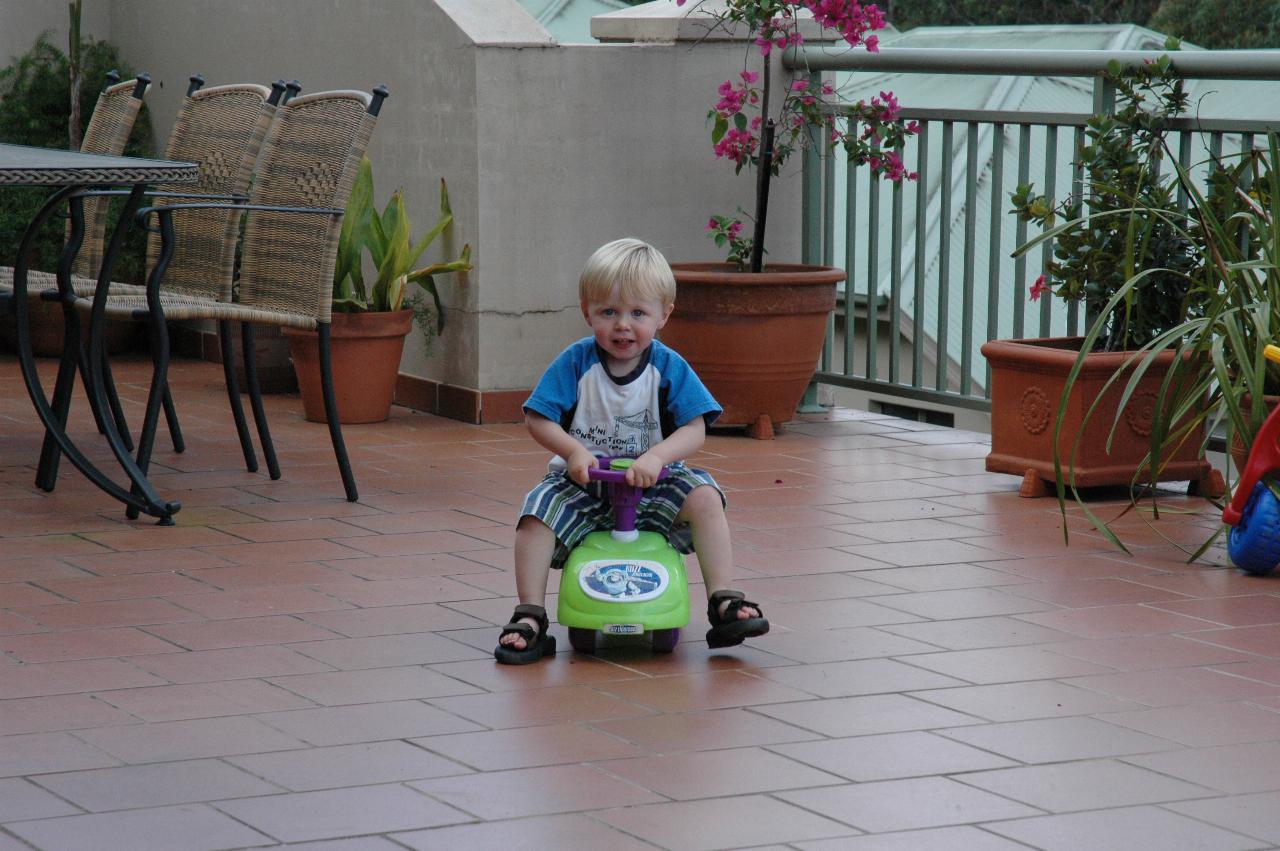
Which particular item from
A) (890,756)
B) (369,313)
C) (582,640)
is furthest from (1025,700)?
(369,313)

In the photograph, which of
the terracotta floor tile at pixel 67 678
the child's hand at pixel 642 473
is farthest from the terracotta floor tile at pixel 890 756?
the terracotta floor tile at pixel 67 678

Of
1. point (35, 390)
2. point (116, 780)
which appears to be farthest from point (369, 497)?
point (116, 780)

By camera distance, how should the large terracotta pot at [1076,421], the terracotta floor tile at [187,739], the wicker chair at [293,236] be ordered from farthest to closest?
the large terracotta pot at [1076,421] < the wicker chair at [293,236] < the terracotta floor tile at [187,739]

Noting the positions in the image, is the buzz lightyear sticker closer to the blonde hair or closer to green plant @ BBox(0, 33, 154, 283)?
the blonde hair

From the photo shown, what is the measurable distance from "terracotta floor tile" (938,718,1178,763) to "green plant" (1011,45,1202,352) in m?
2.05

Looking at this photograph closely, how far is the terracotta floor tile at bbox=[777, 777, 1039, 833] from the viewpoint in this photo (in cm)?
249

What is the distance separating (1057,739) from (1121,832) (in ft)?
1.38

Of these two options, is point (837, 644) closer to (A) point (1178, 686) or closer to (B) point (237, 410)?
(A) point (1178, 686)

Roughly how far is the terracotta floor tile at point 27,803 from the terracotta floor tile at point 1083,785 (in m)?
1.26

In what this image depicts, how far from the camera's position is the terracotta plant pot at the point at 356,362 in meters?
5.96

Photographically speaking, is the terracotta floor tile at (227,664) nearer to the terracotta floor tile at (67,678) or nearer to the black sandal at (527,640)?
the terracotta floor tile at (67,678)

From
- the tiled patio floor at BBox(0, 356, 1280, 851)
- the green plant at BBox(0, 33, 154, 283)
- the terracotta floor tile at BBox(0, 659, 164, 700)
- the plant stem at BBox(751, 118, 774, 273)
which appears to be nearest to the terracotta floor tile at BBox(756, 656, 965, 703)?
the tiled patio floor at BBox(0, 356, 1280, 851)

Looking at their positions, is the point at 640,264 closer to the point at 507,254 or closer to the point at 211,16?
the point at 507,254

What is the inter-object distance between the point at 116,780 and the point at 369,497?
2.25 metres
